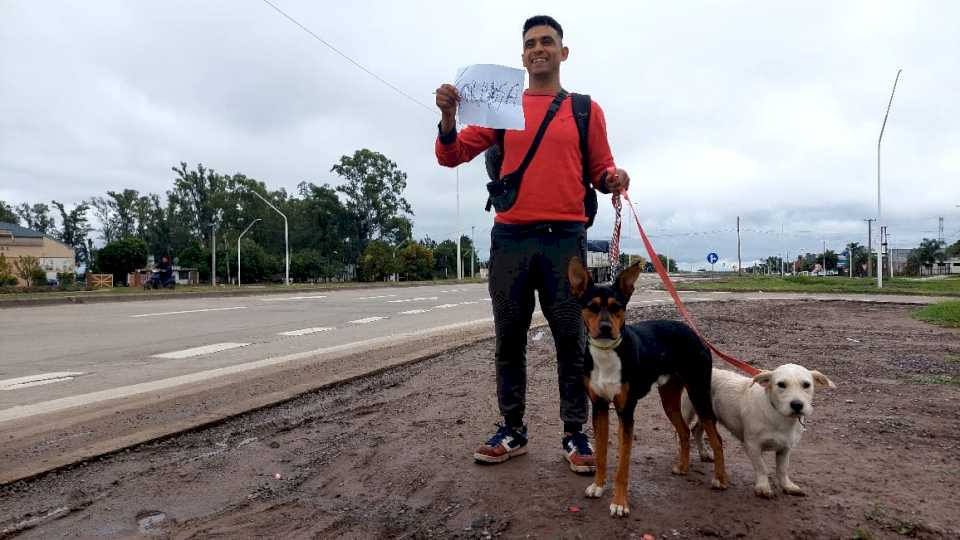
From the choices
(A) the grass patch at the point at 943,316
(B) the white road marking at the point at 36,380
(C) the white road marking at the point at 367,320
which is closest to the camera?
(B) the white road marking at the point at 36,380

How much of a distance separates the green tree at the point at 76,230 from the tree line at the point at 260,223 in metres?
0.14

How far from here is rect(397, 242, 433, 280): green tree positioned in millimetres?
63750

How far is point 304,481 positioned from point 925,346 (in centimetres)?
787

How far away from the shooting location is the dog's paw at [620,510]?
2.58 metres

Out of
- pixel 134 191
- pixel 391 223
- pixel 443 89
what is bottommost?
pixel 443 89

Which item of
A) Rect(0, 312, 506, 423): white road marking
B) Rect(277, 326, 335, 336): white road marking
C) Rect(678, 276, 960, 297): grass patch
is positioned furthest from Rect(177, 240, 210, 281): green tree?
Rect(0, 312, 506, 423): white road marking

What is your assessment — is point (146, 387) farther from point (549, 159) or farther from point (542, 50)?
point (542, 50)

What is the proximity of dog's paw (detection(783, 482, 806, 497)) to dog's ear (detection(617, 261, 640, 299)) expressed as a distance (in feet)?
3.65

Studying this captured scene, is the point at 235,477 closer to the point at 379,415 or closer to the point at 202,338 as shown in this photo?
the point at 379,415

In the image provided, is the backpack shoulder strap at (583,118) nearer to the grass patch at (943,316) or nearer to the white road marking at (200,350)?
the white road marking at (200,350)

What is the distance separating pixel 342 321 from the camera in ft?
42.6

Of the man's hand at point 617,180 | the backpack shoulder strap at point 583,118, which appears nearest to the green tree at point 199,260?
the backpack shoulder strap at point 583,118

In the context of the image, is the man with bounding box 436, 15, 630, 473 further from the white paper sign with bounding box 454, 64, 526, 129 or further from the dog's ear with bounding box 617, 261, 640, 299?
the dog's ear with bounding box 617, 261, 640, 299

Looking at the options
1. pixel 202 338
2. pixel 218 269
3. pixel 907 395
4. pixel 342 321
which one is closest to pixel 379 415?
pixel 907 395
